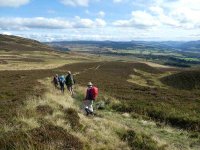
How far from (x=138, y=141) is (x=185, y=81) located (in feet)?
172

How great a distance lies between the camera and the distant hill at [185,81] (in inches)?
2368

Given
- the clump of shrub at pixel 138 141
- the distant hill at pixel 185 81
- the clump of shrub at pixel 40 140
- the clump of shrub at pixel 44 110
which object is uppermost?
the clump of shrub at pixel 40 140

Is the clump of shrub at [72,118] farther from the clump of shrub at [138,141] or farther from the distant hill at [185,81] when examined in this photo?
the distant hill at [185,81]

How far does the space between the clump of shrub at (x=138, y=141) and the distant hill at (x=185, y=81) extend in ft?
151

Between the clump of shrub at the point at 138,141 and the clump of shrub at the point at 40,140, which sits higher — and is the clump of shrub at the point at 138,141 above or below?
below

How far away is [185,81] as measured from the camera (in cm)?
6391

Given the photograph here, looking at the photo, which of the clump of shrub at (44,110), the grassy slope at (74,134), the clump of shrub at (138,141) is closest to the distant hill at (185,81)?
the grassy slope at (74,134)

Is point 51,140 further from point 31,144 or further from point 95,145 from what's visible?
point 95,145

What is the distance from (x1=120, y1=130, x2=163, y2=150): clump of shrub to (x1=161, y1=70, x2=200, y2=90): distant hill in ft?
151

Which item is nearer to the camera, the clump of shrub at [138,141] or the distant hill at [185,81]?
the clump of shrub at [138,141]

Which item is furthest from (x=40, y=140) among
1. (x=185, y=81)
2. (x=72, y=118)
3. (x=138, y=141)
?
(x=185, y=81)

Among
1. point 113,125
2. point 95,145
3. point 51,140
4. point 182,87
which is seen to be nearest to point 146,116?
point 113,125

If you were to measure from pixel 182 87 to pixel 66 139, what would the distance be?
5118cm

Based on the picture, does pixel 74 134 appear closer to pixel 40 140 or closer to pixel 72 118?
pixel 40 140
